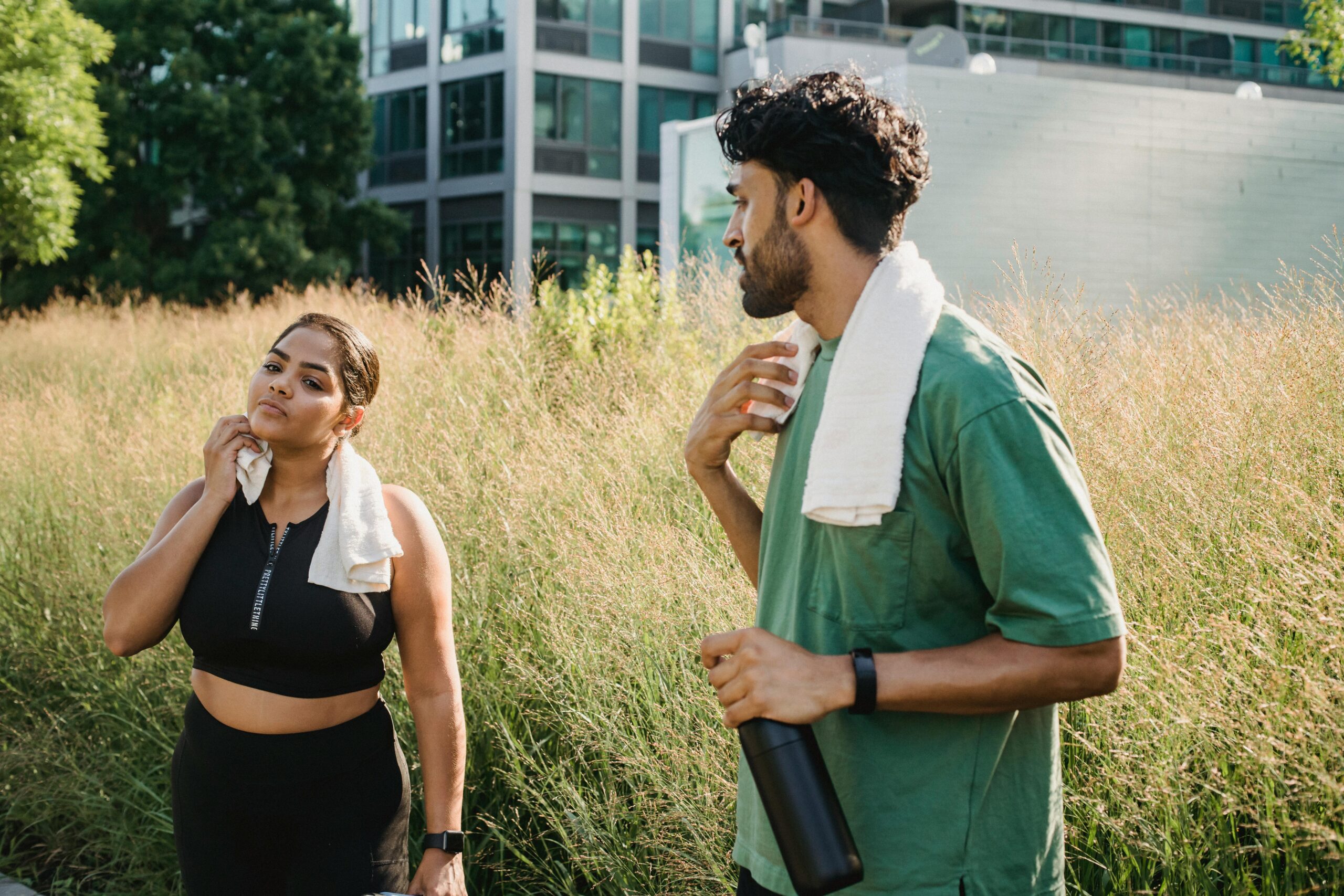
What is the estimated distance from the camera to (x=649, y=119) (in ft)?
102

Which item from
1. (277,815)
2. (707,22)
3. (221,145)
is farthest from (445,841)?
(707,22)

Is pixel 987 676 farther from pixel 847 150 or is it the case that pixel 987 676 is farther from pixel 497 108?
pixel 497 108

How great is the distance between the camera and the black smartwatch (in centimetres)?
263

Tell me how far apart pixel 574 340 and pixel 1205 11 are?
37.3 meters

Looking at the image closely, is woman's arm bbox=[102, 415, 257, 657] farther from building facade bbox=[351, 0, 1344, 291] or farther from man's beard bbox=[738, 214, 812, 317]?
building facade bbox=[351, 0, 1344, 291]

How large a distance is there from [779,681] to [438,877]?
4.59 ft

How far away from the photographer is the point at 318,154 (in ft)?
Result: 86.5

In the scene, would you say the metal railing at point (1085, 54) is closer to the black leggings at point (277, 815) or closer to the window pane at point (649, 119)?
the window pane at point (649, 119)

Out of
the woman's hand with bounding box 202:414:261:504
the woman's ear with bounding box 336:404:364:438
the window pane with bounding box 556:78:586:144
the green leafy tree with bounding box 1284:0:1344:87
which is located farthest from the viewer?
the window pane with bounding box 556:78:586:144

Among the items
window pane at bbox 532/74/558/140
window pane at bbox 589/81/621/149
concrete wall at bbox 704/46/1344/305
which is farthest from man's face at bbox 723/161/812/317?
window pane at bbox 589/81/621/149

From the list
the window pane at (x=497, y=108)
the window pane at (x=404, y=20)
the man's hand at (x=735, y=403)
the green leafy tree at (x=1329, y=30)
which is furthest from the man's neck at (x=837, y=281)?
the window pane at (x=404, y=20)

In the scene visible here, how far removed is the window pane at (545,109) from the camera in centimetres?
2989

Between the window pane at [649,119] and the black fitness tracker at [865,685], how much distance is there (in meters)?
30.8

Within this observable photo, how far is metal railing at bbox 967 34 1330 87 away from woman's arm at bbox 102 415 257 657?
3374cm
